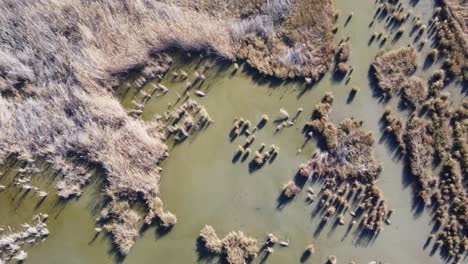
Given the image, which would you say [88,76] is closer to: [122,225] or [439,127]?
[122,225]

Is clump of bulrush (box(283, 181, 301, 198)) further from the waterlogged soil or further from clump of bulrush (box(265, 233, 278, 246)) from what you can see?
clump of bulrush (box(265, 233, 278, 246))

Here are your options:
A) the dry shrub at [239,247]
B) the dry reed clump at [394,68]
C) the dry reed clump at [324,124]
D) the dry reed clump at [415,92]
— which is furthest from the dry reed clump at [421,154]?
the dry shrub at [239,247]

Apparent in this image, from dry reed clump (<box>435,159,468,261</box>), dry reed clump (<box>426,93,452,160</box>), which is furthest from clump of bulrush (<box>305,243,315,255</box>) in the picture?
dry reed clump (<box>426,93,452,160</box>)

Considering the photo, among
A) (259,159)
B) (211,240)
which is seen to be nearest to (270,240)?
(211,240)

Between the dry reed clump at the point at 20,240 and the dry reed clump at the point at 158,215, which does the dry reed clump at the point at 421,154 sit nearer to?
the dry reed clump at the point at 158,215

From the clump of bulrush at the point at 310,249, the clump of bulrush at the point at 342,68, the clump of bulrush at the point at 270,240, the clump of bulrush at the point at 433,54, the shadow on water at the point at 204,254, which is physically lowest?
the shadow on water at the point at 204,254
